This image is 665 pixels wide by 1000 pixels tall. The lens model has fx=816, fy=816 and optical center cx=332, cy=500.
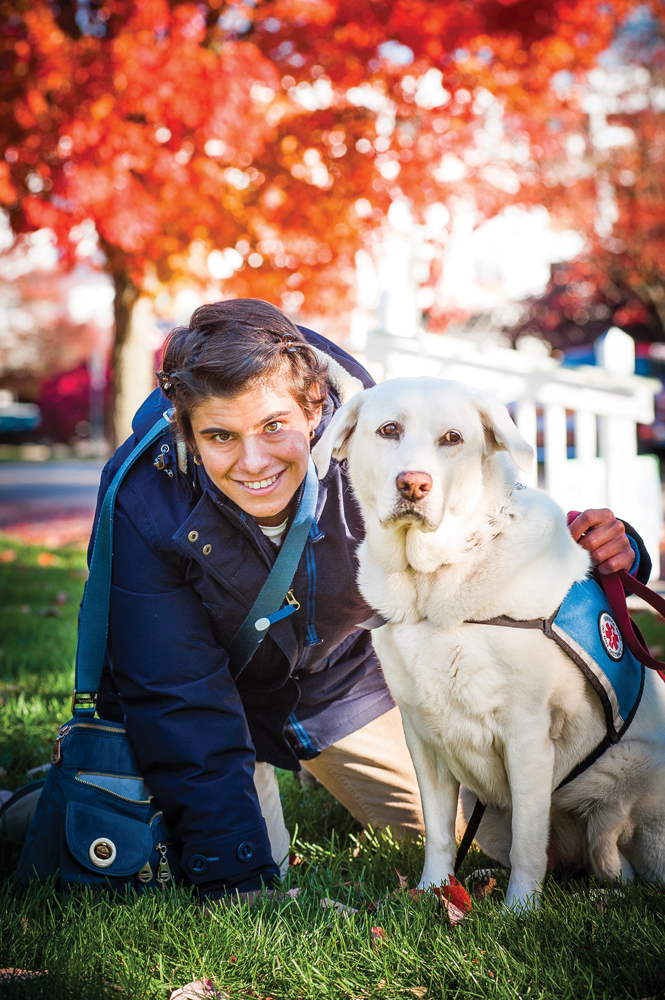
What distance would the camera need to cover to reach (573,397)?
4578 millimetres

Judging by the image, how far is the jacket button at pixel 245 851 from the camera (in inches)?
84.7

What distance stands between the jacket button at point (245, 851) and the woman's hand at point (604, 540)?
1.20 m

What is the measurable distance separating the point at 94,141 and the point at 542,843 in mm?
4655

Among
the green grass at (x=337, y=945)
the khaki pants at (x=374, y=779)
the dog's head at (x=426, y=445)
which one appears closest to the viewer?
the green grass at (x=337, y=945)

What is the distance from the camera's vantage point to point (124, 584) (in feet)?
7.54

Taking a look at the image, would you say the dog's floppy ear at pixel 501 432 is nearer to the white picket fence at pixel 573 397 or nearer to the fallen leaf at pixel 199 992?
the fallen leaf at pixel 199 992

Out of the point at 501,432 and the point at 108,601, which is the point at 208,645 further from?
the point at 501,432

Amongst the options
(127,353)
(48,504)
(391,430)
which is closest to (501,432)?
(391,430)

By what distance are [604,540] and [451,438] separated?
0.57 metres

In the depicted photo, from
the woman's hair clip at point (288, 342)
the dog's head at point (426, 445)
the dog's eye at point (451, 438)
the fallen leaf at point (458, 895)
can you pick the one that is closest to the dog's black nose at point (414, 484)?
the dog's head at point (426, 445)

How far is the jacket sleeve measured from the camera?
215 cm

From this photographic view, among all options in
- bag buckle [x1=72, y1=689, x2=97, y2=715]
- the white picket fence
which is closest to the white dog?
bag buckle [x1=72, y1=689, x2=97, y2=715]

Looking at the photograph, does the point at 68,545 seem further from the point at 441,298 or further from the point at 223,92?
the point at 441,298

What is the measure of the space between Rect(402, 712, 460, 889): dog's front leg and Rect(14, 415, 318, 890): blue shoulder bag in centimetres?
53
